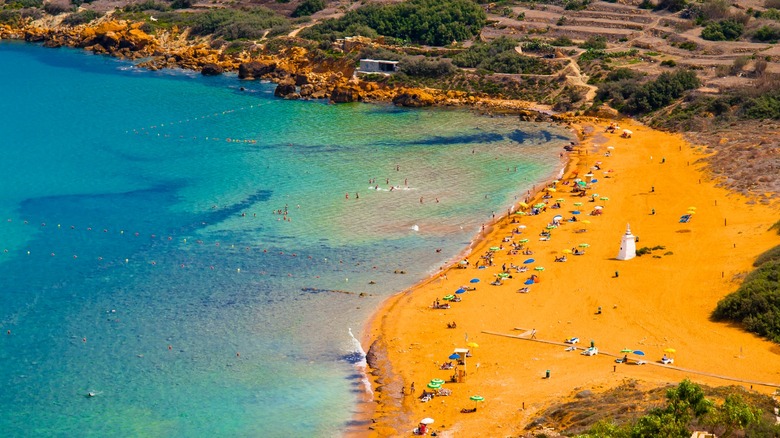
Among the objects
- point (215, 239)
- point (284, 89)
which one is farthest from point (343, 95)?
point (215, 239)

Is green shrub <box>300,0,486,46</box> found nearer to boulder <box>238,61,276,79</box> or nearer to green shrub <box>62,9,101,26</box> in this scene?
boulder <box>238,61,276,79</box>

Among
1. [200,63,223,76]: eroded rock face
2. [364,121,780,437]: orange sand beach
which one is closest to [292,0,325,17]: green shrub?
[200,63,223,76]: eroded rock face

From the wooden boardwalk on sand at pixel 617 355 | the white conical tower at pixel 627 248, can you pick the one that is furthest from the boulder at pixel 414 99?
the wooden boardwalk on sand at pixel 617 355

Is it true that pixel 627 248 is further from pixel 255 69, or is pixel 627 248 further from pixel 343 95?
pixel 255 69

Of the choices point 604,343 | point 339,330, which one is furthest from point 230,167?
point 604,343

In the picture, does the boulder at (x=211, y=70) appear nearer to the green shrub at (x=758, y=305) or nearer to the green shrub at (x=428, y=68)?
the green shrub at (x=428, y=68)

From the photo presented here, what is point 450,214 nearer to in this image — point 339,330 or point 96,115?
point 339,330

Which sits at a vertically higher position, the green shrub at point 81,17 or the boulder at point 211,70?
the green shrub at point 81,17
